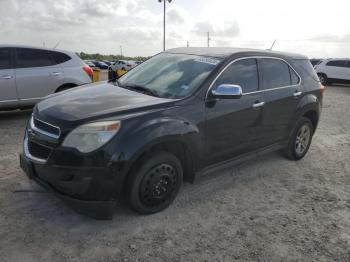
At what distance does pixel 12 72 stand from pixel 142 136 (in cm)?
534

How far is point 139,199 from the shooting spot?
371cm

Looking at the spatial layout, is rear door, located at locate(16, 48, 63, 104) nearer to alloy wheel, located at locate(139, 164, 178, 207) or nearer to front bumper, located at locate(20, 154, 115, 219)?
front bumper, located at locate(20, 154, 115, 219)

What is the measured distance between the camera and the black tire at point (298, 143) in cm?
564

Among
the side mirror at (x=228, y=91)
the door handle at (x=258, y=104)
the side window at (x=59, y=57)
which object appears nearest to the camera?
the side mirror at (x=228, y=91)

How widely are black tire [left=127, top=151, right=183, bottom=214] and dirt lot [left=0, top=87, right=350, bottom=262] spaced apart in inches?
5.8

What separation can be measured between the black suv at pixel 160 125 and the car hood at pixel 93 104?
10mm

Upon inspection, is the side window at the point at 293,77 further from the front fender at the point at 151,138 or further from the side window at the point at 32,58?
the side window at the point at 32,58

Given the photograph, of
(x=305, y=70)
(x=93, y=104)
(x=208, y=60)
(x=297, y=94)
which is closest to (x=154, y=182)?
(x=93, y=104)

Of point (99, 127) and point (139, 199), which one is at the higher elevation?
point (99, 127)

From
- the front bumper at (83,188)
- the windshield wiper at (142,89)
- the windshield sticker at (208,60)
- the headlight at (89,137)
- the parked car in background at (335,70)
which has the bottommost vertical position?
the parked car in background at (335,70)

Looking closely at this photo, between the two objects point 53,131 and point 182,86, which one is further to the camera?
point 182,86

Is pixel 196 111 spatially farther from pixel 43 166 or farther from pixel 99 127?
pixel 43 166

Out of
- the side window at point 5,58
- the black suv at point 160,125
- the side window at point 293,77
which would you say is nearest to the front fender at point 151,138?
the black suv at point 160,125

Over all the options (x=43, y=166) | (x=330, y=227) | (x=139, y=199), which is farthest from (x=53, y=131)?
(x=330, y=227)
